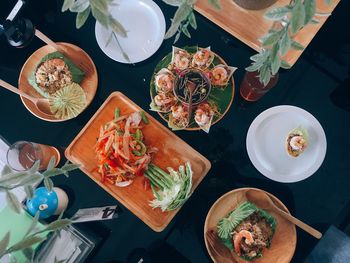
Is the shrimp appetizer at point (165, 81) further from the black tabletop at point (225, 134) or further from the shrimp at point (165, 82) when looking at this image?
the black tabletop at point (225, 134)

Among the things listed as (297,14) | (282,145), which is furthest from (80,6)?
(282,145)

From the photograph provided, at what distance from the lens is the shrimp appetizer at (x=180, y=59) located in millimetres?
1561

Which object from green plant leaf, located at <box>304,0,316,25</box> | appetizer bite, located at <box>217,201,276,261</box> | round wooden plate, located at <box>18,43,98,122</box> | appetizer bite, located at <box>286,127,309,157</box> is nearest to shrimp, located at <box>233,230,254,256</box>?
appetizer bite, located at <box>217,201,276,261</box>

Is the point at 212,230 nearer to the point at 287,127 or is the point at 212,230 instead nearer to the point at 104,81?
the point at 287,127

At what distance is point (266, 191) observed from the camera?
1.60m

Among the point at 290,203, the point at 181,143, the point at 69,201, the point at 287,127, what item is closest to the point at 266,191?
the point at 290,203

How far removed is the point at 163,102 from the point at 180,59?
0.54 ft

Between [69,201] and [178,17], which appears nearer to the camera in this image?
[178,17]

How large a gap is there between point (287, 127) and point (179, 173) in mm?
426

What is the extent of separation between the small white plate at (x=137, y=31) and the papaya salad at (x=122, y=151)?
0.24 meters

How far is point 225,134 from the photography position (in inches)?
64.2

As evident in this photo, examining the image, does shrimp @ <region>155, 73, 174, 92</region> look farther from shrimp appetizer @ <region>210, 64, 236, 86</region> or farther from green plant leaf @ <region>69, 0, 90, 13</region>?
green plant leaf @ <region>69, 0, 90, 13</region>

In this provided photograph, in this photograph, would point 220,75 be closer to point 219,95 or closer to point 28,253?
point 219,95

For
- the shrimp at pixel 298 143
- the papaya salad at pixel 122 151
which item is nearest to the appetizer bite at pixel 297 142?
the shrimp at pixel 298 143
